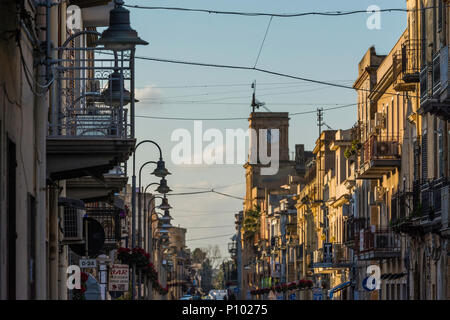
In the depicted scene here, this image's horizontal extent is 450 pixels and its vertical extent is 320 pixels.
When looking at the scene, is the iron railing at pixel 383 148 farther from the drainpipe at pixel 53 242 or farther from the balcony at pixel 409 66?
the drainpipe at pixel 53 242

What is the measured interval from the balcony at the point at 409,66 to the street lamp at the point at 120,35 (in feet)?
84.6

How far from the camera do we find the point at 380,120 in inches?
2130

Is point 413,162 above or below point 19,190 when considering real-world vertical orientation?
above

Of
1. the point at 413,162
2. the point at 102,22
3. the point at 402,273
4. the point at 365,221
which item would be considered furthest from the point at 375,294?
the point at 102,22

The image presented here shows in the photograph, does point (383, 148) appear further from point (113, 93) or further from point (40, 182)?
point (40, 182)

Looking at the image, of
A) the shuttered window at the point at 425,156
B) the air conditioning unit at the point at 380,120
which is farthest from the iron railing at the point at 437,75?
the air conditioning unit at the point at 380,120

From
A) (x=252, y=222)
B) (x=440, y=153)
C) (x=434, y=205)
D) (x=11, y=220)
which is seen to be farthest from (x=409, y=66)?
(x=252, y=222)

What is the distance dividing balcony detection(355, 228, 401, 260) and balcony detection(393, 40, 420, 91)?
271 inches

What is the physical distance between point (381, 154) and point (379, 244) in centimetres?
364

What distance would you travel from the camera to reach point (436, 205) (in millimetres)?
37250

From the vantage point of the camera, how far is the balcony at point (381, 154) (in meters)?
50.3

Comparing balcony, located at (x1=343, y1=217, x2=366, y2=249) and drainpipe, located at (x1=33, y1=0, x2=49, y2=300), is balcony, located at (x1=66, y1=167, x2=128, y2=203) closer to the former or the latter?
drainpipe, located at (x1=33, y1=0, x2=49, y2=300)
